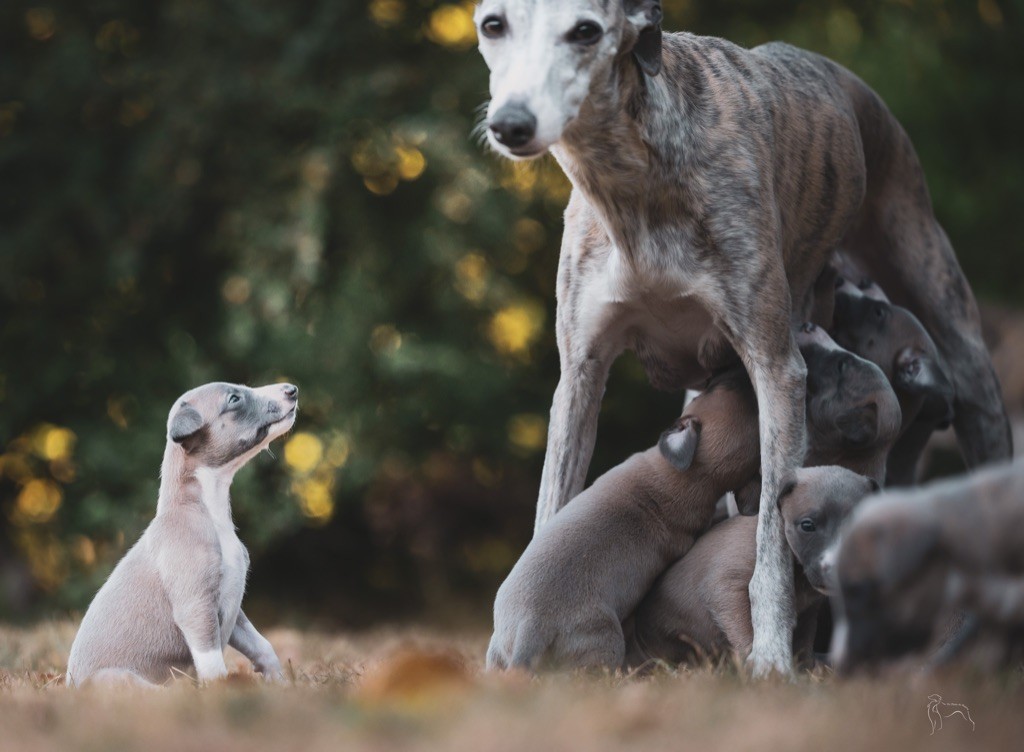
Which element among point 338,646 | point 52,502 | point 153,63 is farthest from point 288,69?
point 338,646

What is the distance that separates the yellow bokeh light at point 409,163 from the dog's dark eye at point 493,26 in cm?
484

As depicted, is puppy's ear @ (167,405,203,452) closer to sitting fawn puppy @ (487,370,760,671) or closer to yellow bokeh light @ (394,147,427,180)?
sitting fawn puppy @ (487,370,760,671)

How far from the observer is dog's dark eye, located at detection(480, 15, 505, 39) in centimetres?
380

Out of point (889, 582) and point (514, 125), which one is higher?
point (514, 125)

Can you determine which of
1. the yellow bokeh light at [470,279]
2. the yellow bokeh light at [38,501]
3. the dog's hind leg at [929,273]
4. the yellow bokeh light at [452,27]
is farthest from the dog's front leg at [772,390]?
the yellow bokeh light at [38,501]

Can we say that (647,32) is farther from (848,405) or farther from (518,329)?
(518,329)

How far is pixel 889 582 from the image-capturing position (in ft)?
8.75

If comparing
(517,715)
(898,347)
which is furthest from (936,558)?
(898,347)

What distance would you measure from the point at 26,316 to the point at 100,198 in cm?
97

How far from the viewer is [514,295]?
8.80 m

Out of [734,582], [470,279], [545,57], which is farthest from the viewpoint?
[470,279]

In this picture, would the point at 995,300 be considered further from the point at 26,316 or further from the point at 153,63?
the point at 26,316

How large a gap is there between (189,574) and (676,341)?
72.7 inches

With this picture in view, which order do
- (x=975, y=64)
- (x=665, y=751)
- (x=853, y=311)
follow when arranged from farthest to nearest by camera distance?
(x=975, y=64), (x=853, y=311), (x=665, y=751)
